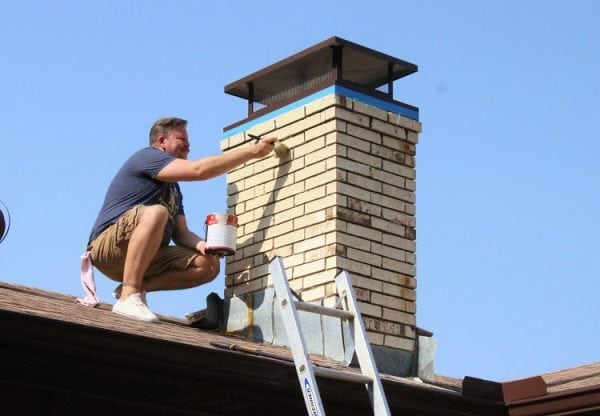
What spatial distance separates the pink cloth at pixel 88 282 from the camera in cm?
794

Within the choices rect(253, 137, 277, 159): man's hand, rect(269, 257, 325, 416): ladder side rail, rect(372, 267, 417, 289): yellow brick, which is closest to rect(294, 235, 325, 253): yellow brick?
rect(372, 267, 417, 289): yellow brick

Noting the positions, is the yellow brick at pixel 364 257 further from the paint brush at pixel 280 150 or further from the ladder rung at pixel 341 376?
the ladder rung at pixel 341 376


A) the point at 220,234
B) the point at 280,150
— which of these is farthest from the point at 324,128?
the point at 220,234

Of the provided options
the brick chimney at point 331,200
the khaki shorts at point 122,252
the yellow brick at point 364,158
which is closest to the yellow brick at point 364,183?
the brick chimney at point 331,200

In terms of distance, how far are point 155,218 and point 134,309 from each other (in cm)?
58

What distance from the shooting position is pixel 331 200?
27.1 feet

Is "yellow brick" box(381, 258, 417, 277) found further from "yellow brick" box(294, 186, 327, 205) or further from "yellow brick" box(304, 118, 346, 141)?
"yellow brick" box(304, 118, 346, 141)

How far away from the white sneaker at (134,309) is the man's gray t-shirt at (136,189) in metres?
0.63

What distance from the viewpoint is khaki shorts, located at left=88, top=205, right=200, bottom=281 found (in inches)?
313

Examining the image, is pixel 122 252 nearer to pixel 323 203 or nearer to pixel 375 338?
pixel 323 203

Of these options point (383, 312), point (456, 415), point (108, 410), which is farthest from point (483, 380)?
point (108, 410)

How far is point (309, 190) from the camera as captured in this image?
847cm

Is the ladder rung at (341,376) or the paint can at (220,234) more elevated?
the paint can at (220,234)

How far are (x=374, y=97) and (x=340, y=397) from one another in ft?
9.47
